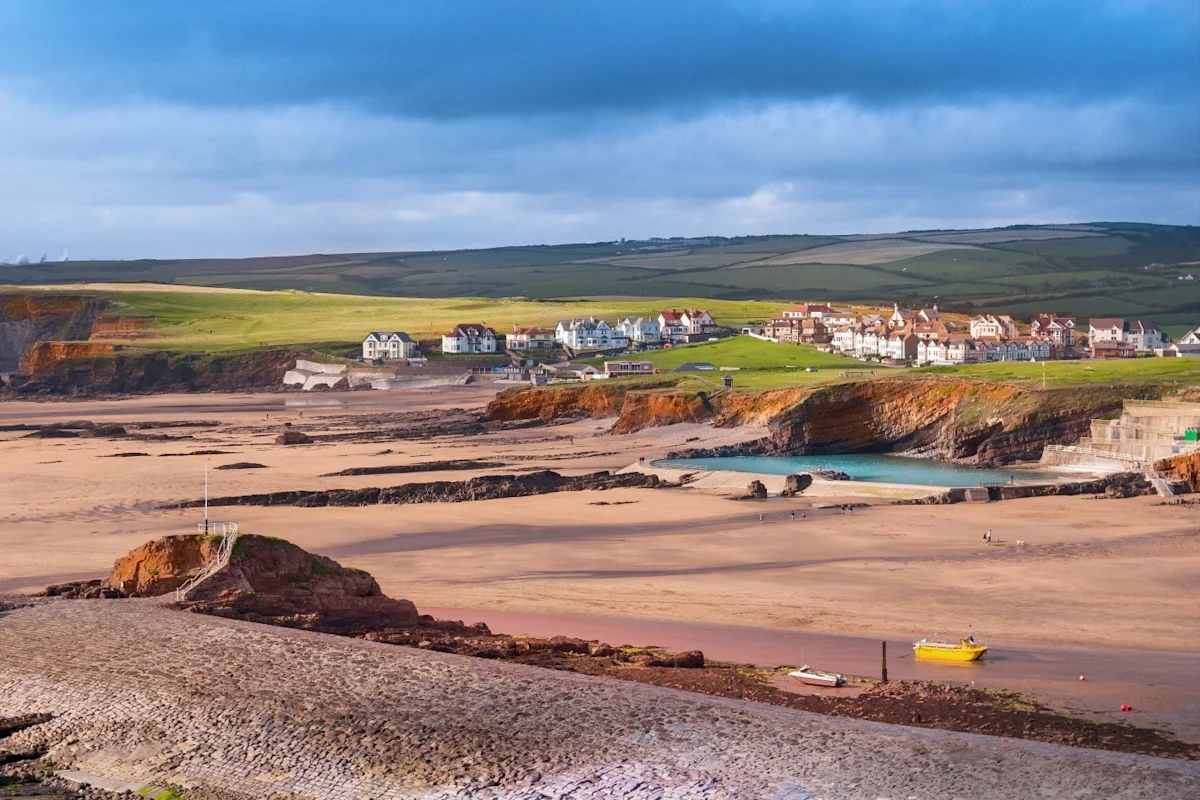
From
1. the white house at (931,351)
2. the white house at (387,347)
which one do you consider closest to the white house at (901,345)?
the white house at (931,351)

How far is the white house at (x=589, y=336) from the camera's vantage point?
11188 centimetres

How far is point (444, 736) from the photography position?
1814cm

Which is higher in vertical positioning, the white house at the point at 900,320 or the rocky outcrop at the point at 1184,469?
the white house at the point at 900,320

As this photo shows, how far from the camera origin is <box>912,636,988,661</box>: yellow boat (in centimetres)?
2386

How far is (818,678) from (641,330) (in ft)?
316

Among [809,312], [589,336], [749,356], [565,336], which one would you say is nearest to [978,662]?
[749,356]

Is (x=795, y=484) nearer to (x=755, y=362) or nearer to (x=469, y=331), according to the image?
(x=755, y=362)

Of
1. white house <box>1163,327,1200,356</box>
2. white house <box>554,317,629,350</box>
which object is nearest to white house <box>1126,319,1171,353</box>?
white house <box>1163,327,1200,356</box>

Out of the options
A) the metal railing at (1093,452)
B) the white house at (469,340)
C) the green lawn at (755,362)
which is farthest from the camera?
the white house at (469,340)

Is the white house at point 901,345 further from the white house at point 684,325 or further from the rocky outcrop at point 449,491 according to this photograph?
the rocky outcrop at point 449,491

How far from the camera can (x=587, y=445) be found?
63281mm

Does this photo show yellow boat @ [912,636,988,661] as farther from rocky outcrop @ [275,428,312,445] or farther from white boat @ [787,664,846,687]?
rocky outcrop @ [275,428,312,445]

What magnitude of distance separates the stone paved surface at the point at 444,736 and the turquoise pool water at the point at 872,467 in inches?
1282

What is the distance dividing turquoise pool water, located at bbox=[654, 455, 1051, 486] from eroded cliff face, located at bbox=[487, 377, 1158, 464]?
5.35 ft
